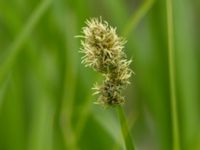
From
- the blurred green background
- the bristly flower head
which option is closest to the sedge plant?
the bristly flower head

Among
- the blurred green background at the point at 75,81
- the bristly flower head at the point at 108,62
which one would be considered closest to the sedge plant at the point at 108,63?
the bristly flower head at the point at 108,62

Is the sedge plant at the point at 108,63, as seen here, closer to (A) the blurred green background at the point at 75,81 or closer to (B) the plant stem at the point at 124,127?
(B) the plant stem at the point at 124,127

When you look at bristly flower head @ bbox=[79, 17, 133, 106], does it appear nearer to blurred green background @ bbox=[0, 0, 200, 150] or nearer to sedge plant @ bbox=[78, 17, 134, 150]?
sedge plant @ bbox=[78, 17, 134, 150]

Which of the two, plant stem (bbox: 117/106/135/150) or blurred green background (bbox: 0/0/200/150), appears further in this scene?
blurred green background (bbox: 0/0/200/150)

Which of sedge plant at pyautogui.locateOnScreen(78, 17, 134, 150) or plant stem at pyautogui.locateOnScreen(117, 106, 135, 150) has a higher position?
sedge plant at pyautogui.locateOnScreen(78, 17, 134, 150)

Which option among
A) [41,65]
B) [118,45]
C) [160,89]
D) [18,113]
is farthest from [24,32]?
[118,45]

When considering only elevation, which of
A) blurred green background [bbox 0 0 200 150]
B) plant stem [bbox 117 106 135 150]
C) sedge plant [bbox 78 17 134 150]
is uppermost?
blurred green background [bbox 0 0 200 150]

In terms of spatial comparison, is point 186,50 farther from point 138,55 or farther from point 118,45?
point 118,45
